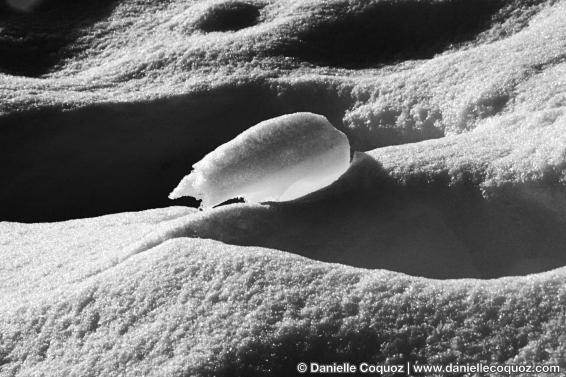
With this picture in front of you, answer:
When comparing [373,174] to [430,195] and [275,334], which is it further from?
[275,334]

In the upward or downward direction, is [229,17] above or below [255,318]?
above

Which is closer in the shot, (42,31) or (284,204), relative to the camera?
(284,204)

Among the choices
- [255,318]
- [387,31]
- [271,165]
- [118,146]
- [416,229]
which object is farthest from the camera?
[387,31]

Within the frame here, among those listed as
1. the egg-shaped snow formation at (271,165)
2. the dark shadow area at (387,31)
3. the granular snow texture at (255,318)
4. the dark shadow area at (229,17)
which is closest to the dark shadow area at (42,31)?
the dark shadow area at (229,17)

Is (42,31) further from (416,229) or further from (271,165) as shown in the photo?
(416,229)

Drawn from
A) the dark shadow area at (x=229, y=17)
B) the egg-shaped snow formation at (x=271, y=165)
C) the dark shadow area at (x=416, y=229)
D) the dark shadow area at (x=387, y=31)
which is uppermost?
the dark shadow area at (x=229, y=17)

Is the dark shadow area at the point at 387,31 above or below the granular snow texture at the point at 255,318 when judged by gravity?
above

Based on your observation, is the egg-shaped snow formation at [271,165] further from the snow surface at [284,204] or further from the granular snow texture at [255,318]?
the granular snow texture at [255,318]

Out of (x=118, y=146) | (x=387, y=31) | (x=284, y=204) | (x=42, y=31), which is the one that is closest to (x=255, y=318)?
(x=284, y=204)
